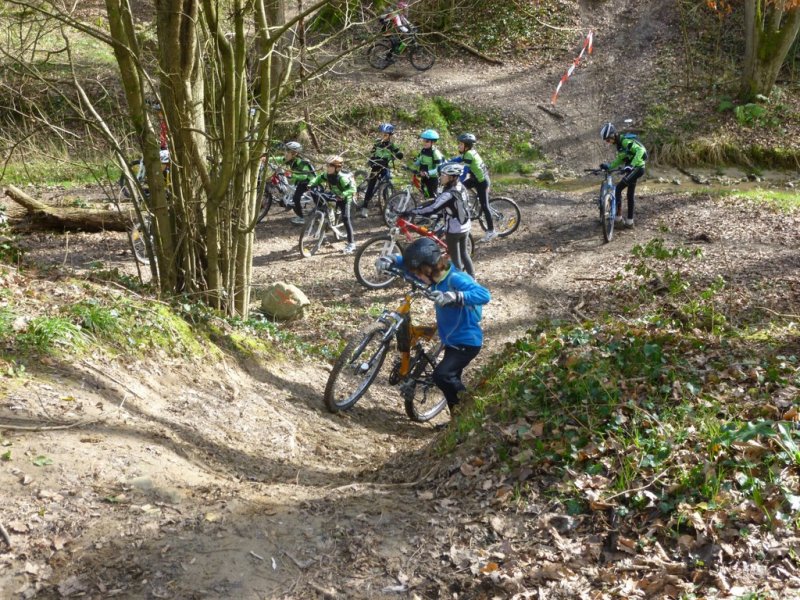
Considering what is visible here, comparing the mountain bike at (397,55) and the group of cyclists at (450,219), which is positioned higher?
the mountain bike at (397,55)

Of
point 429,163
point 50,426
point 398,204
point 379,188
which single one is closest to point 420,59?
point 379,188

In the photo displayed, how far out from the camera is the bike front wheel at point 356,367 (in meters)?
7.01

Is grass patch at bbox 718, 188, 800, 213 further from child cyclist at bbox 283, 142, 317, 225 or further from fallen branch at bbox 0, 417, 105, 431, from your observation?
fallen branch at bbox 0, 417, 105, 431

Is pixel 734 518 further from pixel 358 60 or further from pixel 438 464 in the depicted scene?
pixel 358 60

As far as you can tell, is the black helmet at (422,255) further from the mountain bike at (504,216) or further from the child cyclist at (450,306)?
the mountain bike at (504,216)

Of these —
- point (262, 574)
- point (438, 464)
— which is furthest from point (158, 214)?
point (262, 574)

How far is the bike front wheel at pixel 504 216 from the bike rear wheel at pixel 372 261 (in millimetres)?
3143

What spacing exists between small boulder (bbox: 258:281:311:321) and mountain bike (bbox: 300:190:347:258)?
2.99 m

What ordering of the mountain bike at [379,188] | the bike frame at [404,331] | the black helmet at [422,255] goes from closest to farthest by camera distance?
the black helmet at [422,255]
the bike frame at [404,331]
the mountain bike at [379,188]

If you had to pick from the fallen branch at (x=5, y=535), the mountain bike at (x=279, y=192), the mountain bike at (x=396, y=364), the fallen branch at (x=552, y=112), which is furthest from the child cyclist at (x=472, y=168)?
the fallen branch at (x=552, y=112)

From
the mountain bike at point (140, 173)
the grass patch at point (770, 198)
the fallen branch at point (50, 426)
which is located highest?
the mountain bike at point (140, 173)

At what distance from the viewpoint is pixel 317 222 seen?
42.8 ft

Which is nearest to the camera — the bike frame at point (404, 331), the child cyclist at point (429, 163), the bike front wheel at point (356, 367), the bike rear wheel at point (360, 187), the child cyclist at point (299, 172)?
the bike front wheel at point (356, 367)

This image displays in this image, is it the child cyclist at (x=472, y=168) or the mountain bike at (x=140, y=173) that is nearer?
the mountain bike at (x=140, y=173)
